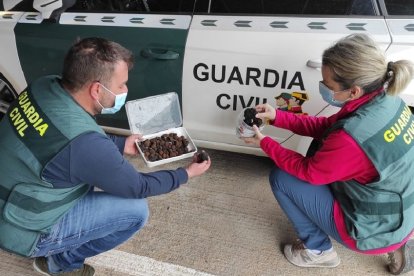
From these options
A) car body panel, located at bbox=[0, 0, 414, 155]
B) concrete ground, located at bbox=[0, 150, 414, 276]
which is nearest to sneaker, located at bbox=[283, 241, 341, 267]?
concrete ground, located at bbox=[0, 150, 414, 276]

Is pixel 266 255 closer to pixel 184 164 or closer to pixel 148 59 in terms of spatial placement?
pixel 184 164

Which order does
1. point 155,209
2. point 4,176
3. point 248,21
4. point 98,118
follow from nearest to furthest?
1. point 4,176
2. point 248,21
3. point 155,209
4. point 98,118

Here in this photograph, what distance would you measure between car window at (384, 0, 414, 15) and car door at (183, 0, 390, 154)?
0.07 metres

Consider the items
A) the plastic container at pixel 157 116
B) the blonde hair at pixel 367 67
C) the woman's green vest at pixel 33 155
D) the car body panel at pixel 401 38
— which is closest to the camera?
the woman's green vest at pixel 33 155

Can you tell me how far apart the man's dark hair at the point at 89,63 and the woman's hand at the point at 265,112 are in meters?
0.84

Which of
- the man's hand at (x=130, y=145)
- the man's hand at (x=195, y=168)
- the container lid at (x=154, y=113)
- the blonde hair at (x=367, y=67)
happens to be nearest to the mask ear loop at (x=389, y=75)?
the blonde hair at (x=367, y=67)

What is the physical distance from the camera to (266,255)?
2.08 meters

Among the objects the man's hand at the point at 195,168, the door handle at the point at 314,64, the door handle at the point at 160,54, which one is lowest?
the man's hand at the point at 195,168

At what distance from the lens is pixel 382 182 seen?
154 cm

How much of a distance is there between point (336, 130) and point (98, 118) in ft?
5.61

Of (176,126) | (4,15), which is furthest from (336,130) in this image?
(4,15)

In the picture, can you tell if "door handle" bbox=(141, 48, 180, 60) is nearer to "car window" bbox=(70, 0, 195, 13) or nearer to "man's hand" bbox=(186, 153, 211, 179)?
"car window" bbox=(70, 0, 195, 13)

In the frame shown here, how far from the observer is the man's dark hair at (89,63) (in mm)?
1402

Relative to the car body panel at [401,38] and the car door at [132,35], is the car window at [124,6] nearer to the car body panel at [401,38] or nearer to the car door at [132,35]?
the car door at [132,35]
